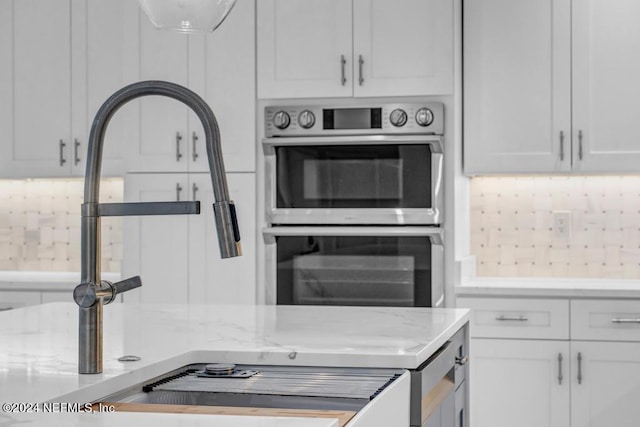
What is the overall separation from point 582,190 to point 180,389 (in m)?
3.06

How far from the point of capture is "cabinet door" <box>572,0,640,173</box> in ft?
12.3

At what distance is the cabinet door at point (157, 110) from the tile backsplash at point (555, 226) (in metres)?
1.44

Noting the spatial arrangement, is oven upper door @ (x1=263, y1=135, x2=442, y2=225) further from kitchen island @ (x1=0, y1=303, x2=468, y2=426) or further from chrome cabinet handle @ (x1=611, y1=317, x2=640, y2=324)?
kitchen island @ (x1=0, y1=303, x2=468, y2=426)

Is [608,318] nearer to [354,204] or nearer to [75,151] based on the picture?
[354,204]

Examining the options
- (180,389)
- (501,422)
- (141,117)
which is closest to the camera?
(180,389)

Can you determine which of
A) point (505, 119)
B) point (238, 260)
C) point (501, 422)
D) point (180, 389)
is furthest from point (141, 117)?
point (180, 389)

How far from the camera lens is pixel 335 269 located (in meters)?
3.76

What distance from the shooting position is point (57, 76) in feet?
14.1

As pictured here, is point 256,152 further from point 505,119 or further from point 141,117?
point 505,119

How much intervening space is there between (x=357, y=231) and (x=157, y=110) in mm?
1053

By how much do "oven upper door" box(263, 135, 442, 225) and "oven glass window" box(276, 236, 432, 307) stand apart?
0.09 m

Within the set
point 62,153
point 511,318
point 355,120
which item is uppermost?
point 355,120

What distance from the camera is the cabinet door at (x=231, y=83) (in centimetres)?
382

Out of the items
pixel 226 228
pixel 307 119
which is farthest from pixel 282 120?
pixel 226 228
